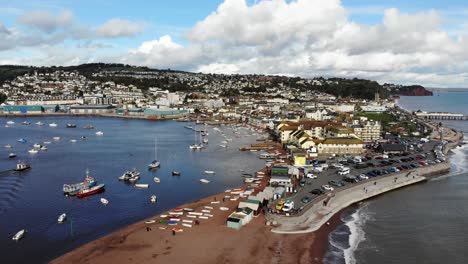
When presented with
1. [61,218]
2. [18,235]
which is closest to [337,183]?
[61,218]

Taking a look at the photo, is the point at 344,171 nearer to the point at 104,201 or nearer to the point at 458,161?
the point at 458,161

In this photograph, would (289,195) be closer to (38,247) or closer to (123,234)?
(123,234)

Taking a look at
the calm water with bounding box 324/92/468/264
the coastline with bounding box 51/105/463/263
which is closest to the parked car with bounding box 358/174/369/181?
the calm water with bounding box 324/92/468/264

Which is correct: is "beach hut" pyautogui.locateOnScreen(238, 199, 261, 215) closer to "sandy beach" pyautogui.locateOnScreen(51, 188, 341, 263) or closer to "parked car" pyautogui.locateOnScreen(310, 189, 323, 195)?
"sandy beach" pyautogui.locateOnScreen(51, 188, 341, 263)

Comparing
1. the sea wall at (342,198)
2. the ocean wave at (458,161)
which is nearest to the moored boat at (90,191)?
the sea wall at (342,198)

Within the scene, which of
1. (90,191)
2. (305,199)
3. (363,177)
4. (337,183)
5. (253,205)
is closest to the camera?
(253,205)
